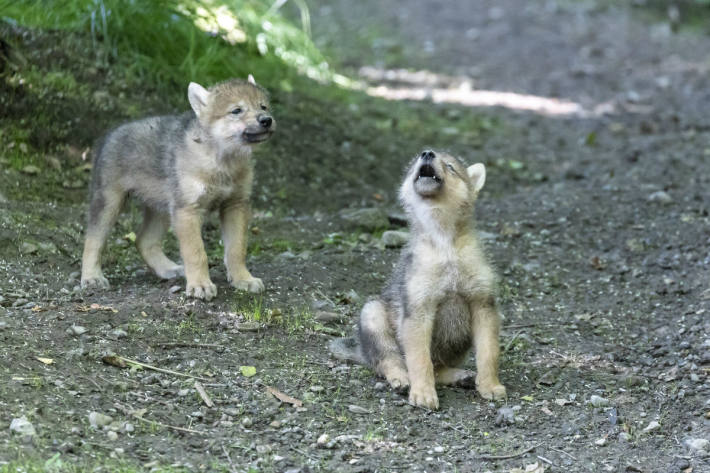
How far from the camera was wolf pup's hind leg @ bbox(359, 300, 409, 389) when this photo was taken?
226 inches

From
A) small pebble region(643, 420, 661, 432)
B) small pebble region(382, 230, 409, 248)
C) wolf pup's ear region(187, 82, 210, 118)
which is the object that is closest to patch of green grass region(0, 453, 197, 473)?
small pebble region(643, 420, 661, 432)

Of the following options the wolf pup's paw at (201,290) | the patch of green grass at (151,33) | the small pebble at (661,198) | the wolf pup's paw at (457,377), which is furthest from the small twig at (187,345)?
the small pebble at (661,198)

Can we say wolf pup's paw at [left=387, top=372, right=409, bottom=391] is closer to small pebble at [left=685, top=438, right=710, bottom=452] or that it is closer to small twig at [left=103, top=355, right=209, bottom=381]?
small twig at [left=103, top=355, right=209, bottom=381]

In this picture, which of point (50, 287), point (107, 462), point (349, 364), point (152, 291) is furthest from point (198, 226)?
point (107, 462)

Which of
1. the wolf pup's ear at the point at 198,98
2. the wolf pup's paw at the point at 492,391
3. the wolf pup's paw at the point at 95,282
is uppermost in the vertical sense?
the wolf pup's ear at the point at 198,98

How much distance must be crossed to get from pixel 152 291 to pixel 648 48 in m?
12.3

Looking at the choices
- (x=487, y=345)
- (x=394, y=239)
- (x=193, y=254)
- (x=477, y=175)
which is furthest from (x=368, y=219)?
(x=487, y=345)

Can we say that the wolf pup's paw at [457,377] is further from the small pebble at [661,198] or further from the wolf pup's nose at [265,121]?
the small pebble at [661,198]

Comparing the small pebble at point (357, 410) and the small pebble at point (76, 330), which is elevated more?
the small pebble at point (76, 330)

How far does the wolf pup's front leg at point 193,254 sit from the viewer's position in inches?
257

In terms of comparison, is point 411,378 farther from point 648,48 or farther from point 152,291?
point 648,48

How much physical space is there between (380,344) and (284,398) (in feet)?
2.41

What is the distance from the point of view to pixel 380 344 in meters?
5.81

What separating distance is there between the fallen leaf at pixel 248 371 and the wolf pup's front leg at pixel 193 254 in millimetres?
950
